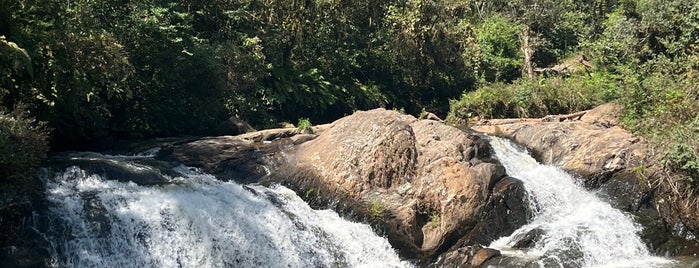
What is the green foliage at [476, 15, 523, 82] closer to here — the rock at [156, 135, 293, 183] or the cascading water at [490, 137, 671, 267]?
the cascading water at [490, 137, 671, 267]

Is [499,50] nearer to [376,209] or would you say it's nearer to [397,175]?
[397,175]

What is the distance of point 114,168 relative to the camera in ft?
51.9

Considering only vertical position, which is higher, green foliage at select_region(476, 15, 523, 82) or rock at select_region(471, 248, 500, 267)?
green foliage at select_region(476, 15, 523, 82)

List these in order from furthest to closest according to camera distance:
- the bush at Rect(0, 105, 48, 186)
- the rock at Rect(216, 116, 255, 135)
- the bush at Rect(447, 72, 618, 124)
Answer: the bush at Rect(447, 72, 618, 124), the rock at Rect(216, 116, 255, 135), the bush at Rect(0, 105, 48, 186)

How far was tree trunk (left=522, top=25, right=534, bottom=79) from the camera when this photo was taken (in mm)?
38312

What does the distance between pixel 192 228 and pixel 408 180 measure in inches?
251

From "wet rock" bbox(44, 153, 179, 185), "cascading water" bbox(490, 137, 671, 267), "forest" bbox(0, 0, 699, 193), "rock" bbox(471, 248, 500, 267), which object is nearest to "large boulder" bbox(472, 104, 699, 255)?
"cascading water" bbox(490, 137, 671, 267)

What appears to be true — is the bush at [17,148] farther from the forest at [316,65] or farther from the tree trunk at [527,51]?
the tree trunk at [527,51]

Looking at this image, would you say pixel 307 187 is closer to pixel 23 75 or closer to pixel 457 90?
pixel 23 75

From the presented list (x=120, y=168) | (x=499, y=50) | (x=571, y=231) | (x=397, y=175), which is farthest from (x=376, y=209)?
(x=499, y=50)

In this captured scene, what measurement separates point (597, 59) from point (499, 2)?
1833 cm

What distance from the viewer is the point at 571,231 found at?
16.0m

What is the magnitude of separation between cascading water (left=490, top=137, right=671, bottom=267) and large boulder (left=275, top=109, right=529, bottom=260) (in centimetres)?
83

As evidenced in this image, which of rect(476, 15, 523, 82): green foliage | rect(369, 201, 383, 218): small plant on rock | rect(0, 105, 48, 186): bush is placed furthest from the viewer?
rect(476, 15, 523, 82): green foliage
